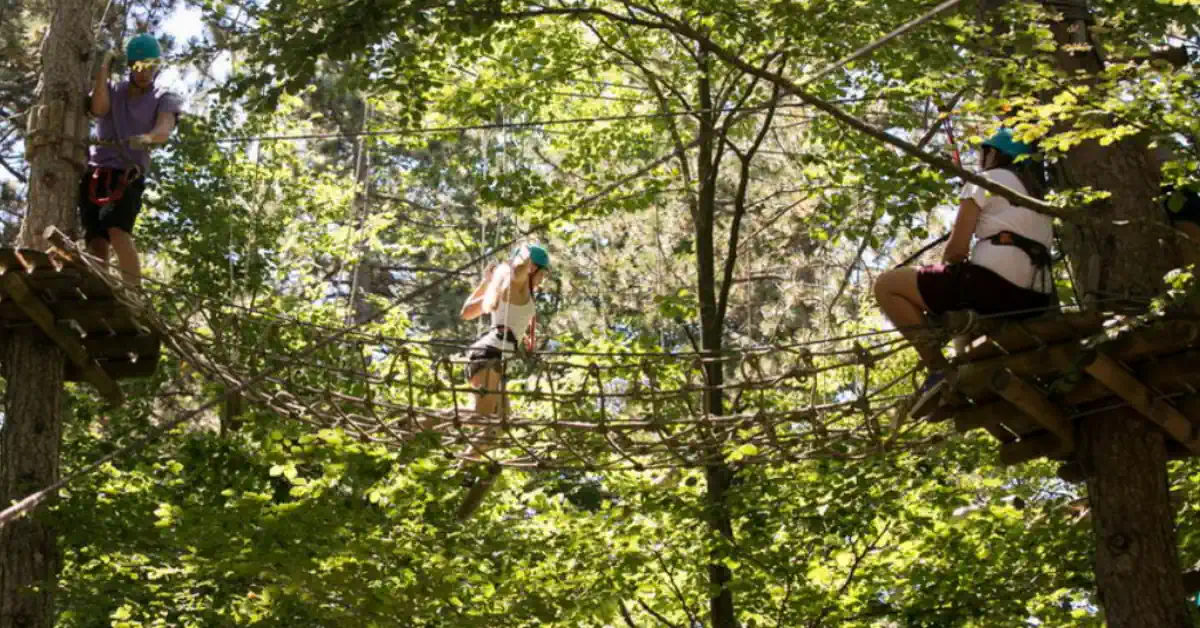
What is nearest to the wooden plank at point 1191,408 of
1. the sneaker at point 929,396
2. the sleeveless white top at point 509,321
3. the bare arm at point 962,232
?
the sneaker at point 929,396

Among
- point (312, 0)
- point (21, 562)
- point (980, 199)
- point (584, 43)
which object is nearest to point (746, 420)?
point (980, 199)

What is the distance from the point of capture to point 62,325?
5680mm

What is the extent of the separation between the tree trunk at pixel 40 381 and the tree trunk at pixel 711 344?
9.34 feet

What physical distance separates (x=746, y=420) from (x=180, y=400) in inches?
Answer: 351

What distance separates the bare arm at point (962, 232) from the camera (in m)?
4.50

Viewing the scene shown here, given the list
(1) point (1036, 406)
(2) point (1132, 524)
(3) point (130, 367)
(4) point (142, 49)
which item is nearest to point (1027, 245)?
(1) point (1036, 406)

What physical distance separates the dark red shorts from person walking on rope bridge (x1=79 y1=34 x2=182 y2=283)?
2929mm

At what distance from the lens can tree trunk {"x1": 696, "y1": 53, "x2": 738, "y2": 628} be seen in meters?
7.28

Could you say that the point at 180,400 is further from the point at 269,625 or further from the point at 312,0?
the point at 312,0

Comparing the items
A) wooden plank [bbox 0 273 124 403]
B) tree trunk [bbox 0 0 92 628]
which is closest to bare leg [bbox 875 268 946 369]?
wooden plank [bbox 0 273 124 403]

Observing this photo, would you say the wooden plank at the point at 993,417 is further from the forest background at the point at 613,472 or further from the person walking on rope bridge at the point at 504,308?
the person walking on rope bridge at the point at 504,308

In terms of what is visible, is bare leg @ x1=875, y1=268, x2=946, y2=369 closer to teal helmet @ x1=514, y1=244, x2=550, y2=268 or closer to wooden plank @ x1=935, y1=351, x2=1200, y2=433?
wooden plank @ x1=935, y1=351, x2=1200, y2=433

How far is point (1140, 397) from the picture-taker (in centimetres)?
454

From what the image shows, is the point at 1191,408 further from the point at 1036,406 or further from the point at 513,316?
the point at 513,316
